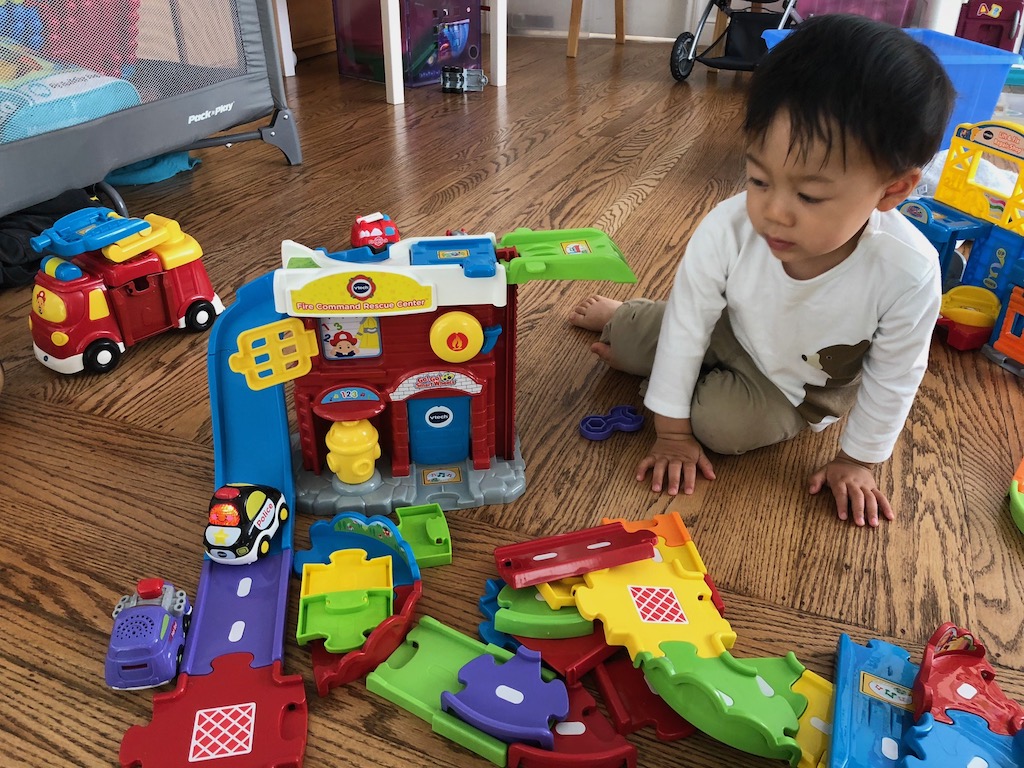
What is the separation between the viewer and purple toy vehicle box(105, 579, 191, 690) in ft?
2.10

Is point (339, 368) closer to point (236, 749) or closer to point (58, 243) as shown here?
point (236, 749)

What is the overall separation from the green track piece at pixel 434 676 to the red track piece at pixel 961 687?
314 mm

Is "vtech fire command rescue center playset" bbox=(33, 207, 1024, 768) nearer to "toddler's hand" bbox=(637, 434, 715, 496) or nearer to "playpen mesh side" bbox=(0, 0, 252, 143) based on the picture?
"toddler's hand" bbox=(637, 434, 715, 496)

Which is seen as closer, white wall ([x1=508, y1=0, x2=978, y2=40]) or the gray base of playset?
the gray base of playset

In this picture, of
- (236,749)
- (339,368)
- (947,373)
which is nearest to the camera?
(236,749)

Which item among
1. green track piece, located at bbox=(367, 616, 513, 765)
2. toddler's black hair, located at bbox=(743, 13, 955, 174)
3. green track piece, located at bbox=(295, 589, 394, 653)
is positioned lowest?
green track piece, located at bbox=(367, 616, 513, 765)

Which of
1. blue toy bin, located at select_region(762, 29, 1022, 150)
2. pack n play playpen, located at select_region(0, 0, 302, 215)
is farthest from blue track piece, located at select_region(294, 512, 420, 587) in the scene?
blue toy bin, located at select_region(762, 29, 1022, 150)

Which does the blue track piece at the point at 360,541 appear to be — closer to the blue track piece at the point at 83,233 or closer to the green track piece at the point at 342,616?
the green track piece at the point at 342,616

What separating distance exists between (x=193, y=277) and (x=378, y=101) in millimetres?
1278

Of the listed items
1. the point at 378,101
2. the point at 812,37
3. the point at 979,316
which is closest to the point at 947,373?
the point at 979,316

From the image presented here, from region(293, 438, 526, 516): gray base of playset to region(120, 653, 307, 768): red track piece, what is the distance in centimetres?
21

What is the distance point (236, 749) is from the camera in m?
0.59

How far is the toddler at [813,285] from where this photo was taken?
0.65 meters

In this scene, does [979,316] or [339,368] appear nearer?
[339,368]
